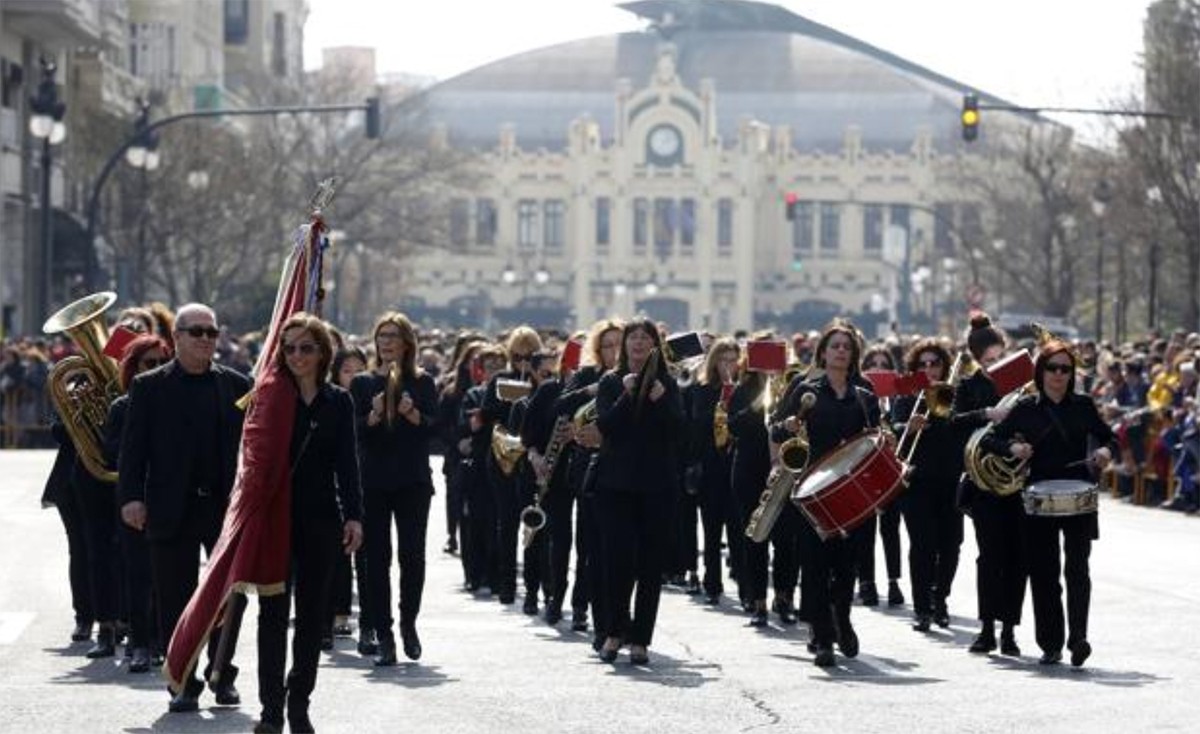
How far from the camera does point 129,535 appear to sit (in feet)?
52.3

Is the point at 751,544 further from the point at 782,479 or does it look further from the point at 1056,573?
the point at 1056,573

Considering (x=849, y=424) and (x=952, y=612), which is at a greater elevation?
(x=849, y=424)

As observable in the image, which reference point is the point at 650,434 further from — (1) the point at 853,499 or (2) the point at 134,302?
(2) the point at 134,302

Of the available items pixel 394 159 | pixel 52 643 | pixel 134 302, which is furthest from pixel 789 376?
pixel 394 159

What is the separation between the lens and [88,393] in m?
16.8

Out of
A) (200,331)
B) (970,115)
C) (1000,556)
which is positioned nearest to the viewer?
Result: (200,331)

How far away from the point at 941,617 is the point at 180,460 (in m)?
6.06

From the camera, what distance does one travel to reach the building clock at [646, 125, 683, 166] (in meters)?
177

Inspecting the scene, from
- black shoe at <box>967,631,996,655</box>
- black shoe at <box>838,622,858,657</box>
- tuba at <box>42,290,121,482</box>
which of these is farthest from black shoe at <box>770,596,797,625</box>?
tuba at <box>42,290,121,482</box>

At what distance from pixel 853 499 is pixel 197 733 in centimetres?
411

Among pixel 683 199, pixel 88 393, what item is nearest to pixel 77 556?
pixel 88 393

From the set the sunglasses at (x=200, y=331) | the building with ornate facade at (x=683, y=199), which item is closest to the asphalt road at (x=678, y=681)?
the sunglasses at (x=200, y=331)

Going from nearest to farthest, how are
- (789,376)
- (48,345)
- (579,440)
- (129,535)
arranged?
(129,535) → (579,440) → (789,376) → (48,345)

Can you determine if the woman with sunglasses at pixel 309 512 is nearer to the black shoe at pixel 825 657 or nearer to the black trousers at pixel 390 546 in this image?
the black trousers at pixel 390 546
